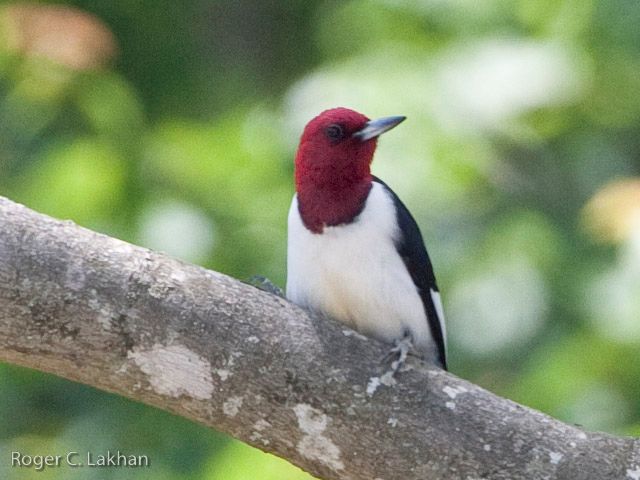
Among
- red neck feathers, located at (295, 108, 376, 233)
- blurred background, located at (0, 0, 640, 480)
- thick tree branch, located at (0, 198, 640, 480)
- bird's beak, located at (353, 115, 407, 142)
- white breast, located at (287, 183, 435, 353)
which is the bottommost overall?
thick tree branch, located at (0, 198, 640, 480)

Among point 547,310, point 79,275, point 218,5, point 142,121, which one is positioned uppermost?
point 218,5

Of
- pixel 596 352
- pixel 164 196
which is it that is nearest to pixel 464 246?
pixel 596 352

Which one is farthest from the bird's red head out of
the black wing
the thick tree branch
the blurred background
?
the blurred background

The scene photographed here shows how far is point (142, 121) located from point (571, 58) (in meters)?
2.01

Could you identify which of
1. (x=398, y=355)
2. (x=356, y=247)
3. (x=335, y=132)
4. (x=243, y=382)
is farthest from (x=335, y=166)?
(x=243, y=382)

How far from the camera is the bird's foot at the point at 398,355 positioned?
11.2 ft

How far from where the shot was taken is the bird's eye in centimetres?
406

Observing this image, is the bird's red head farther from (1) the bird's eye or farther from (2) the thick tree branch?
(2) the thick tree branch

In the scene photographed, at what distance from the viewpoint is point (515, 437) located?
324 cm

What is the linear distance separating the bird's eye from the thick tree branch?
2.98 feet

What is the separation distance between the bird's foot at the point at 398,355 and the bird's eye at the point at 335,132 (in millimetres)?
743

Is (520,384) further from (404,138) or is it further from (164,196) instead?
(164,196)

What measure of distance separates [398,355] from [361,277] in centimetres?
37

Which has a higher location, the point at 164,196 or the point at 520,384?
the point at 164,196
